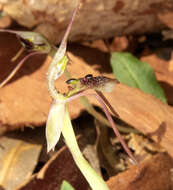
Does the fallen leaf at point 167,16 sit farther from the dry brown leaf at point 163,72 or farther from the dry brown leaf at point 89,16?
the dry brown leaf at point 163,72

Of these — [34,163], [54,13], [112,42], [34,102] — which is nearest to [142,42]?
[112,42]

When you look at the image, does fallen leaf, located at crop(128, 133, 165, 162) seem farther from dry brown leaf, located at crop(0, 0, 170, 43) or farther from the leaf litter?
dry brown leaf, located at crop(0, 0, 170, 43)

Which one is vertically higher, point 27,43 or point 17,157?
point 27,43

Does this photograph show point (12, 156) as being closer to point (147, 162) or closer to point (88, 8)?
→ point (147, 162)

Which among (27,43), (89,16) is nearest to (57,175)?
(27,43)

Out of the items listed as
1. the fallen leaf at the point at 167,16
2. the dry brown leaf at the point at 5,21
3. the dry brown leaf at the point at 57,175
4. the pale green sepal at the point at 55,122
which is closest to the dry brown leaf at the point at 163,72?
the fallen leaf at the point at 167,16

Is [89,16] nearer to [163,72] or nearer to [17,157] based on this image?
[163,72]
